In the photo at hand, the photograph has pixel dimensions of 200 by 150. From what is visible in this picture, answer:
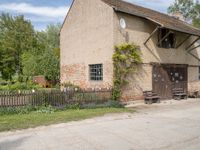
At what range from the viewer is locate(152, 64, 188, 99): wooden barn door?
61.2 feet

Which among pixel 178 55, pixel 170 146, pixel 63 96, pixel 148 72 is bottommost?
pixel 170 146

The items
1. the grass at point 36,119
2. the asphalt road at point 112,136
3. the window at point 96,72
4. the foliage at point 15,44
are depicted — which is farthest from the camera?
the foliage at point 15,44

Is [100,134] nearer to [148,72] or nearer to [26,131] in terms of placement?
[26,131]

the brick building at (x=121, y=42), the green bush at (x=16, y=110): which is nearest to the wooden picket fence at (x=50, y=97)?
the green bush at (x=16, y=110)

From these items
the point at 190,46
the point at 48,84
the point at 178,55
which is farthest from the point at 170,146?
the point at 48,84

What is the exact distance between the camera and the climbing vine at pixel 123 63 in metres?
15.9

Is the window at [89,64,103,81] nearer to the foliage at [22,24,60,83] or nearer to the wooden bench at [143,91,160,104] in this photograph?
the wooden bench at [143,91,160,104]

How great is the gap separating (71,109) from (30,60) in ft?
75.3

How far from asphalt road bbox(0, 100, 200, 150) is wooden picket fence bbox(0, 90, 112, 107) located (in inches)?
113

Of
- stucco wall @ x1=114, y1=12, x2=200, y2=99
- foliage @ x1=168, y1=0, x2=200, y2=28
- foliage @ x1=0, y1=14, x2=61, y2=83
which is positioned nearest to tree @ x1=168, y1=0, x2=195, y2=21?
foliage @ x1=168, y1=0, x2=200, y2=28

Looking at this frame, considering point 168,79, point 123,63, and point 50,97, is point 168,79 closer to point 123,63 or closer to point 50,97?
point 123,63

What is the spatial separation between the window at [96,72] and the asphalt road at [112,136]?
6.04 metres

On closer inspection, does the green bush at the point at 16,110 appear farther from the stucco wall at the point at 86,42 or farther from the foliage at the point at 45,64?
the foliage at the point at 45,64

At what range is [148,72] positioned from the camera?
17953mm
